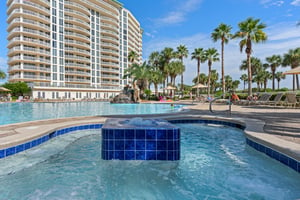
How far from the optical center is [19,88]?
38.0 meters

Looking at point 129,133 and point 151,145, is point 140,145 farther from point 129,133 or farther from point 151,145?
point 129,133

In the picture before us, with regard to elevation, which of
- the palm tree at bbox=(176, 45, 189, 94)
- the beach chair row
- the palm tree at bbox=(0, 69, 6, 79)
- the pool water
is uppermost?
the palm tree at bbox=(176, 45, 189, 94)

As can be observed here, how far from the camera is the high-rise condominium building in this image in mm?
41406

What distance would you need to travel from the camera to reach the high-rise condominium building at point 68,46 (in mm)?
41406

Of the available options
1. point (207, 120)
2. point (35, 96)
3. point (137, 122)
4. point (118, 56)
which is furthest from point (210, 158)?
point (118, 56)

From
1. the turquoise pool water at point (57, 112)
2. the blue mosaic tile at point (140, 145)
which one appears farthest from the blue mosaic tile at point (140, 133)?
the turquoise pool water at point (57, 112)

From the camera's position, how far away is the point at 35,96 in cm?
3922

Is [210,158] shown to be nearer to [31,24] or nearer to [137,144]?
[137,144]

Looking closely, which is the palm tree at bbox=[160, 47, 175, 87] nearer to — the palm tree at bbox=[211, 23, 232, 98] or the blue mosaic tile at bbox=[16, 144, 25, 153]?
the palm tree at bbox=[211, 23, 232, 98]

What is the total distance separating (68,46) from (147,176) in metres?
53.6

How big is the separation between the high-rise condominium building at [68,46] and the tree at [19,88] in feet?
4.11

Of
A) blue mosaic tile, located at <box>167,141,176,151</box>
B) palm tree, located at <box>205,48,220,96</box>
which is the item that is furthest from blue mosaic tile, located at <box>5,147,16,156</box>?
palm tree, located at <box>205,48,220,96</box>

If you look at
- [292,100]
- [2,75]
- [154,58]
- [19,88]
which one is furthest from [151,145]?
[2,75]

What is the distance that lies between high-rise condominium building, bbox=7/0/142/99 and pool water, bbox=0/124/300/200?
42.1 meters
